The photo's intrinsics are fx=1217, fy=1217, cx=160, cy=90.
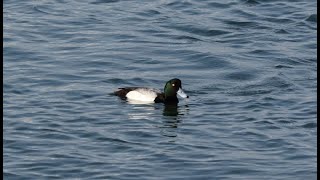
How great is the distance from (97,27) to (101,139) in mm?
9759

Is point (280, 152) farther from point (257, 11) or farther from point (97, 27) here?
point (257, 11)

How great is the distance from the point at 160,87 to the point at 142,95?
1674mm

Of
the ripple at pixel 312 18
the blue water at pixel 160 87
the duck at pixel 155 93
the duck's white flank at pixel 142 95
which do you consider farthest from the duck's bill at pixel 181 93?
the ripple at pixel 312 18

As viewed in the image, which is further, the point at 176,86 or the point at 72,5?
the point at 72,5

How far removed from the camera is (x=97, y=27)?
Result: 2698 centimetres

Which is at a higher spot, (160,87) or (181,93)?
(181,93)

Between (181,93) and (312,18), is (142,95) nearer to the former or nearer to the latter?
(181,93)

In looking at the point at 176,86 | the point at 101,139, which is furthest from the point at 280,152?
the point at 176,86

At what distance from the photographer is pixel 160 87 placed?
874 inches

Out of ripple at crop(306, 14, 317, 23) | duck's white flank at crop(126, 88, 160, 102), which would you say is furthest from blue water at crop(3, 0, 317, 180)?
ripple at crop(306, 14, 317, 23)

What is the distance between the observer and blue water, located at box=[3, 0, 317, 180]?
1611 centimetres

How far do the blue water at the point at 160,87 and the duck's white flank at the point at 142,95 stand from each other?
6.0 inches

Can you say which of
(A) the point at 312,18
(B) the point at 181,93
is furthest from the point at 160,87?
(A) the point at 312,18

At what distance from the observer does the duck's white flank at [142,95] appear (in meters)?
20.5
